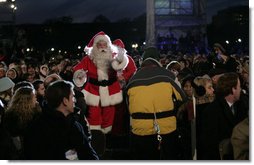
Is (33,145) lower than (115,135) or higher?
higher

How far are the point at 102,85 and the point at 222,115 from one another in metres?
1.67

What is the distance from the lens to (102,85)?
4.34m

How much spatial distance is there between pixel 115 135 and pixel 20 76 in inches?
96.6

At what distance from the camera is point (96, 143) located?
13.1 ft

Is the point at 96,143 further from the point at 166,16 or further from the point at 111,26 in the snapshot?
the point at 166,16

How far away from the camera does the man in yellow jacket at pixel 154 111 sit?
3.28 m

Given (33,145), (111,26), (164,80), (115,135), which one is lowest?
(115,135)

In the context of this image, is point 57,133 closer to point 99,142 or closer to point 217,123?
point 217,123

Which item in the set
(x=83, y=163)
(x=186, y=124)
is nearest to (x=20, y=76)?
(x=186, y=124)

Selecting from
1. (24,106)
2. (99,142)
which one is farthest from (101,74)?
(24,106)

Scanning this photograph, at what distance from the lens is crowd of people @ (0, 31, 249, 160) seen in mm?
2375

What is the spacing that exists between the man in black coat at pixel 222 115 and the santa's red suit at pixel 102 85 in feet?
4.88

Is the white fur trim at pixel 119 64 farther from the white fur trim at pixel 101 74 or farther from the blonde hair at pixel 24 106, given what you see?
the blonde hair at pixel 24 106

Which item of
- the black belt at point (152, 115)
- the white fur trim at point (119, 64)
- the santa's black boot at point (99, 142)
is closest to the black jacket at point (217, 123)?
the black belt at point (152, 115)
